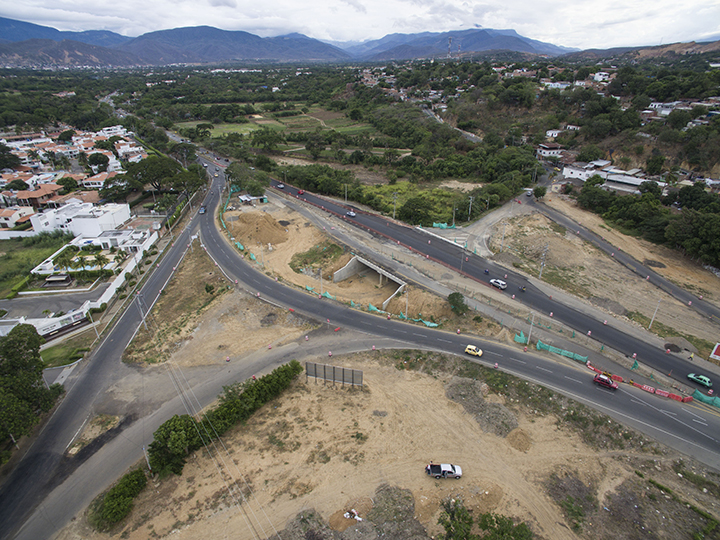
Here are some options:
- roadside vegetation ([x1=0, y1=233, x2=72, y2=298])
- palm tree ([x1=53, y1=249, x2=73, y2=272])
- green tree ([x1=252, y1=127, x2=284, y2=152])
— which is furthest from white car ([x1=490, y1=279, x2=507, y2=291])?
green tree ([x1=252, y1=127, x2=284, y2=152])

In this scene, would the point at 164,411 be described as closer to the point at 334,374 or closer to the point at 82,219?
the point at 334,374

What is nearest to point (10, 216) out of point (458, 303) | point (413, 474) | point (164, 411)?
point (164, 411)

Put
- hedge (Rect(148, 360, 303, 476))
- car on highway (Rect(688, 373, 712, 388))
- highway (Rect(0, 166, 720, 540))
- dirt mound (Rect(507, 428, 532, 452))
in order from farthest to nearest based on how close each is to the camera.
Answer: car on highway (Rect(688, 373, 712, 388)), dirt mound (Rect(507, 428, 532, 452)), hedge (Rect(148, 360, 303, 476)), highway (Rect(0, 166, 720, 540))

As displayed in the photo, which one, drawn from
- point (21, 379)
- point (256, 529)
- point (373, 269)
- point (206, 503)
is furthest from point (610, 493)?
point (21, 379)

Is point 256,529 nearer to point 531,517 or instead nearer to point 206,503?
point 206,503

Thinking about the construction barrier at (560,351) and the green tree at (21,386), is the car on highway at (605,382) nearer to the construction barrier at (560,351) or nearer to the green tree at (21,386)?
the construction barrier at (560,351)

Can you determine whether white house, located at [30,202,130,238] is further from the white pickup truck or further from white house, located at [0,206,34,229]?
the white pickup truck
